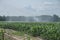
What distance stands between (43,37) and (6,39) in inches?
127

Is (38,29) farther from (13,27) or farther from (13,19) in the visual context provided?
(13,19)

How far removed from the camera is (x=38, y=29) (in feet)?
55.8

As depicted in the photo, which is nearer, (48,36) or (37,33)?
(48,36)

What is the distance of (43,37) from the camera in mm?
14094

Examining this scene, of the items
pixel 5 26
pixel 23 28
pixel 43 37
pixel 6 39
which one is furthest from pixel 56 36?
pixel 5 26

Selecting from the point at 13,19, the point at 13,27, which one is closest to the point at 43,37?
the point at 13,27

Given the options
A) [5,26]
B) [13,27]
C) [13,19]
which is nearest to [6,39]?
[13,27]

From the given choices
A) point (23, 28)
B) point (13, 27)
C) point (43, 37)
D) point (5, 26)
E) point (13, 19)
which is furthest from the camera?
point (13, 19)

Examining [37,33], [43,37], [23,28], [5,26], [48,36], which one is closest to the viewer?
[48,36]

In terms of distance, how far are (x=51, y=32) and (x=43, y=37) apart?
1.03 meters

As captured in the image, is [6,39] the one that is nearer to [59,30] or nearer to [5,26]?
[59,30]

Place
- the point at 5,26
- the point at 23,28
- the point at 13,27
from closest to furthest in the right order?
the point at 23,28 < the point at 13,27 < the point at 5,26

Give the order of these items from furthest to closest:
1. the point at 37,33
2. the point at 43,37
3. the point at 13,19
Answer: the point at 13,19 → the point at 37,33 → the point at 43,37

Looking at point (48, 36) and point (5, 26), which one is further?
point (5, 26)
